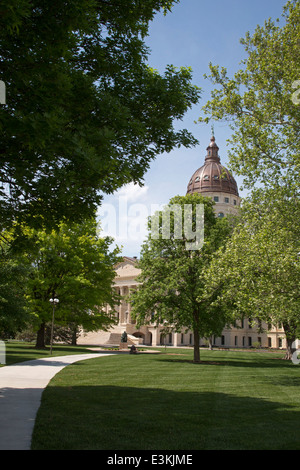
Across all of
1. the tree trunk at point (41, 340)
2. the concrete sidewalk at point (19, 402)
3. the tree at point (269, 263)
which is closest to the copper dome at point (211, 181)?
the tree trunk at point (41, 340)

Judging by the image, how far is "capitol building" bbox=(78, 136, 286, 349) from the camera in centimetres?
7550

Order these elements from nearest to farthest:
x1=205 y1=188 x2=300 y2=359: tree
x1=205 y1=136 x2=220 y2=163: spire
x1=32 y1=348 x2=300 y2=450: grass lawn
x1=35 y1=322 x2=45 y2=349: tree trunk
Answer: x1=32 y1=348 x2=300 y2=450: grass lawn < x1=205 y1=188 x2=300 y2=359: tree < x1=35 y1=322 x2=45 y2=349: tree trunk < x1=205 y1=136 x2=220 y2=163: spire

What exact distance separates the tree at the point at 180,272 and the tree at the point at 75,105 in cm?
1744

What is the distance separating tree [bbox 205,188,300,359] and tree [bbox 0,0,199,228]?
7.53 meters

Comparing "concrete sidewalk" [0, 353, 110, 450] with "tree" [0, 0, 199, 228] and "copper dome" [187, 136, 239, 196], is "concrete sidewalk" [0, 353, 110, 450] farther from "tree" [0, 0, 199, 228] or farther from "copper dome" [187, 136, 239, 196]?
"copper dome" [187, 136, 239, 196]

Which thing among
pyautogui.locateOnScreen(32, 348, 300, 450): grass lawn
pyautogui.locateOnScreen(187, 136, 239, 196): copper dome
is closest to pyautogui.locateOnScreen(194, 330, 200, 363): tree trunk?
pyautogui.locateOnScreen(32, 348, 300, 450): grass lawn

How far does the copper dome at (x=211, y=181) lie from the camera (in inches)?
4525

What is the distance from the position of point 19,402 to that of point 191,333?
3341 inches

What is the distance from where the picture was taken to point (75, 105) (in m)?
9.06

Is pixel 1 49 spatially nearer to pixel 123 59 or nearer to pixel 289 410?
pixel 123 59

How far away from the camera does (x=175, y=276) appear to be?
28.3 meters

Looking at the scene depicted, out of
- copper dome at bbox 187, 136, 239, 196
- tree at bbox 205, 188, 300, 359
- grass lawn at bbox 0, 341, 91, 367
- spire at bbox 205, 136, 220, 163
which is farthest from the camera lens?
spire at bbox 205, 136, 220, 163

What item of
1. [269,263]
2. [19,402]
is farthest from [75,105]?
[269,263]
